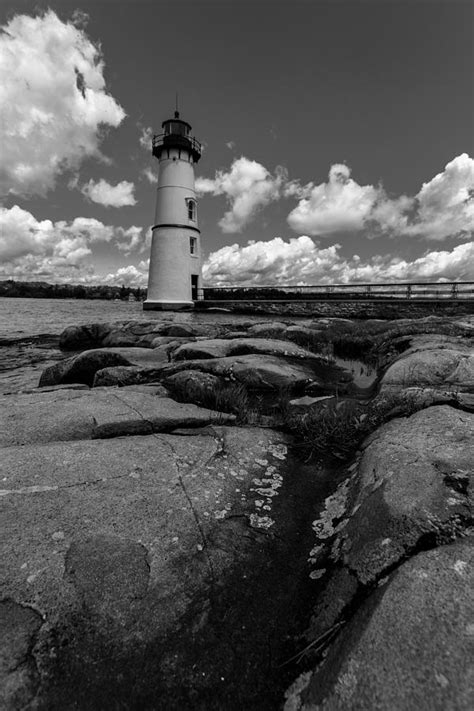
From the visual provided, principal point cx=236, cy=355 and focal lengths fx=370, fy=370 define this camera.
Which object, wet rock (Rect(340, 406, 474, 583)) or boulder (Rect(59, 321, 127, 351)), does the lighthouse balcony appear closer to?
boulder (Rect(59, 321, 127, 351))

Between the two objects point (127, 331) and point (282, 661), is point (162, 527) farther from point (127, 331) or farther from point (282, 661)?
point (127, 331)

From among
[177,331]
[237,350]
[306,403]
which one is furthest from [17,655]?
[177,331]

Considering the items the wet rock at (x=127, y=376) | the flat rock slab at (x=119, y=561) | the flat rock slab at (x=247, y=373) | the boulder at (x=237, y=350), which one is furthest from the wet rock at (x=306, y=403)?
the wet rock at (x=127, y=376)

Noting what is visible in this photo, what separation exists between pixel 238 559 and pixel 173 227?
122 feet

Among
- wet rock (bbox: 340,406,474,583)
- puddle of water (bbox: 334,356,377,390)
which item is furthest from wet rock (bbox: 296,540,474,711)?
puddle of water (bbox: 334,356,377,390)

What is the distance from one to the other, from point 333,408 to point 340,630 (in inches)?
136

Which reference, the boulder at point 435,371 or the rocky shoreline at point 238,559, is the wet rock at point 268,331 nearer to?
the boulder at point 435,371

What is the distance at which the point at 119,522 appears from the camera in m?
2.55

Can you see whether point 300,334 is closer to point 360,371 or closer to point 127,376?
point 360,371

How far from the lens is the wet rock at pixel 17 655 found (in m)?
1.58

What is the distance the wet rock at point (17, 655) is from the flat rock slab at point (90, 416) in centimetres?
214

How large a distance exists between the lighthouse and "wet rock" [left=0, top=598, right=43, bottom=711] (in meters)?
35.2

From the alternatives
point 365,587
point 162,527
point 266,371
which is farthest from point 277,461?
point 266,371

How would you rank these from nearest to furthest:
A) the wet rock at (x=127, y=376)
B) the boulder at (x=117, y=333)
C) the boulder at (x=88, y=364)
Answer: the wet rock at (x=127, y=376), the boulder at (x=88, y=364), the boulder at (x=117, y=333)
